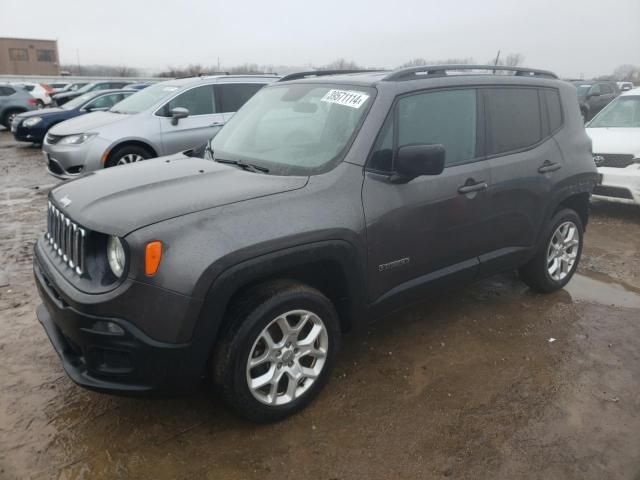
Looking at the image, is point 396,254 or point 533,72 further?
point 533,72

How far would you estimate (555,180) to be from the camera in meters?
4.00

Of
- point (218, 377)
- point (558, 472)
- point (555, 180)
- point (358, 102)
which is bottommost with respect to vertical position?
point (558, 472)

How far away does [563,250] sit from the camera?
14.6 ft

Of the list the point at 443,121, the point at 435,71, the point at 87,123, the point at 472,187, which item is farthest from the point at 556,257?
the point at 87,123

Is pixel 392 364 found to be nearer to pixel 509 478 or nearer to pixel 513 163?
pixel 509 478

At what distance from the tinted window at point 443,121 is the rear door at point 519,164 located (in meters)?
0.20

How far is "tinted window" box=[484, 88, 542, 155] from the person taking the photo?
363 cm

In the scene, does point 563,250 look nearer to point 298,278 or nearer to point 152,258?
point 298,278

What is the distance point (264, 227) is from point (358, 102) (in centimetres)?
112

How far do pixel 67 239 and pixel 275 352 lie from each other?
4.10 ft

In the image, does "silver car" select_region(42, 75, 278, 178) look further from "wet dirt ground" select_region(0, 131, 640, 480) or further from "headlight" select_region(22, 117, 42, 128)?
"headlight" select_region(22, 117, 42, 128)

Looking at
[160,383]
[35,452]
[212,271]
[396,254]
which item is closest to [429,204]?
[396,254]

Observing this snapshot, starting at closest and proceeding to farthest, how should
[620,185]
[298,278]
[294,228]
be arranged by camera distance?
[294,228] → [298,278] → [620,185]

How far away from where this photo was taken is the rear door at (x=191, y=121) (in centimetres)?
745
